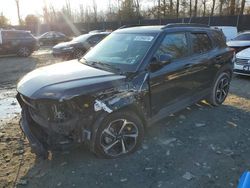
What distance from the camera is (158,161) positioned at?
3.98 meters

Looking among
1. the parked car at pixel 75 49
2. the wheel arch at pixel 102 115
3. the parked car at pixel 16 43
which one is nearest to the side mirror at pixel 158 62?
the wheel arch at pixel 102 115

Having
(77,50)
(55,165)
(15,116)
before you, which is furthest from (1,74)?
(55,165)

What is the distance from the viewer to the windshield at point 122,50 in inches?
169

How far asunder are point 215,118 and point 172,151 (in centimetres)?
173

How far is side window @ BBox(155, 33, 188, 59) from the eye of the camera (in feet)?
14.8

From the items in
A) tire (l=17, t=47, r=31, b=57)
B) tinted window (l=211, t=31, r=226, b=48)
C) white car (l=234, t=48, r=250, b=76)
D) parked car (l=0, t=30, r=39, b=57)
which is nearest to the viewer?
tinted window (l=211, t=31, r=226, b=48)

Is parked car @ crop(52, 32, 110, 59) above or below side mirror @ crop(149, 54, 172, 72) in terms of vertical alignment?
below

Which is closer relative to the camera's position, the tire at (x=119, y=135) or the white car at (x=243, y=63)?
the tire at (x=119, y=135)

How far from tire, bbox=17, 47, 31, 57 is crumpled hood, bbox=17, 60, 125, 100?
13.6m

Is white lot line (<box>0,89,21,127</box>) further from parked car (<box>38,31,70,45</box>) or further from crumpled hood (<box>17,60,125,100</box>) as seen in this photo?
parked car (<box>38,31,70,45</box>)

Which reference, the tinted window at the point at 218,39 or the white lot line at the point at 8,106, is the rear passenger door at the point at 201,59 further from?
the white lot line at the point at 8,106

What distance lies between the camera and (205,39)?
5.61 meters

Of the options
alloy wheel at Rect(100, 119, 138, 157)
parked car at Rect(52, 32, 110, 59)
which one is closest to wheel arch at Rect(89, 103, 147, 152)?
alloy wheel at Rect(100, 119, 138, 157)

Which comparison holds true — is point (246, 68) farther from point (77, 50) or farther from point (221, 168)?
point (77, 50)
